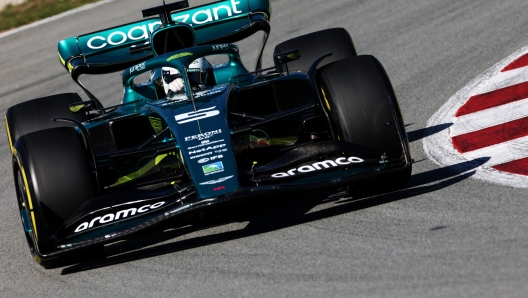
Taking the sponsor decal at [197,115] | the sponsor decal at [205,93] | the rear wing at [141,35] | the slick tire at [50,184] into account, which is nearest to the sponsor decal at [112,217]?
the slick tire at [50,184]

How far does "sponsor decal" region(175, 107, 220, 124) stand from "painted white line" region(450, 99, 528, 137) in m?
2.45

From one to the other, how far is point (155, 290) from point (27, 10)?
1439 centimetres

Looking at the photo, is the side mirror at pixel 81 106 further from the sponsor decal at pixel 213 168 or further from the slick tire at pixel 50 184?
the sponsor decal at pixel 213 168

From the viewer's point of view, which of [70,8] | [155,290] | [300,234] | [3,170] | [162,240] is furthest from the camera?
[70,8]

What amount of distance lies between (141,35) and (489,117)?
10.6 ft

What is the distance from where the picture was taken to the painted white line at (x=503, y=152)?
683 centimetres

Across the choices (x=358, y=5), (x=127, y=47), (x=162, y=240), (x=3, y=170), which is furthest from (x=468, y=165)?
(x=358, y=5)

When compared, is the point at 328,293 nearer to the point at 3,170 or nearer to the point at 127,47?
the point at 127,47

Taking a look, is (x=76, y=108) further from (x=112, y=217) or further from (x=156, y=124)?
(x=112, y=217)

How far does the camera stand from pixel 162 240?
6652 mm

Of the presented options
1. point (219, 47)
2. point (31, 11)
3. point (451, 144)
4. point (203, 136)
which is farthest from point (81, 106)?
point (31, 11)

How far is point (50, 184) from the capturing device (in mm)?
6004

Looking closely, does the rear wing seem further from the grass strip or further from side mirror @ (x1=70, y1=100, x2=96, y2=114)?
the grass strip

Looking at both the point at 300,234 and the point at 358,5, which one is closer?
the point at 300,234
